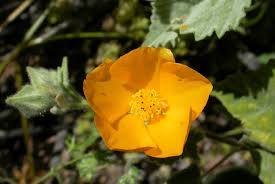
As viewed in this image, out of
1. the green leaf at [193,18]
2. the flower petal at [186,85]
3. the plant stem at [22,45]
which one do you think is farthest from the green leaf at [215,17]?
the plant stem at [22,45]

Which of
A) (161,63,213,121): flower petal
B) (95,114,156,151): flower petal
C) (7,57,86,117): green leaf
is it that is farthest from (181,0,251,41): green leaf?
(7,57,86,117): green leaf

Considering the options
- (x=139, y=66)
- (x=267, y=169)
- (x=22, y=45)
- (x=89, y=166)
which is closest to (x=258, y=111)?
(x=267, y=169)

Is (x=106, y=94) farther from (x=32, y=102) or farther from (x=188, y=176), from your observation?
(x=188, y=176)

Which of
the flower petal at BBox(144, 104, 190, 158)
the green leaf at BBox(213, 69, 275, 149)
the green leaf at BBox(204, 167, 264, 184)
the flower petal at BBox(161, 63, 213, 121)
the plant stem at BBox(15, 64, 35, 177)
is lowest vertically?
the green leaf at BBox(204, 167, 264, 184)

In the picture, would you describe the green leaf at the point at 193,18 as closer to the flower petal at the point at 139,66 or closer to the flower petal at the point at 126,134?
the flower petal at the point at 139,66

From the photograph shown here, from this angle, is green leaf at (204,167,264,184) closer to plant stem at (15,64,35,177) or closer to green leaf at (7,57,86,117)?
green leaf at (7,57,86,117)

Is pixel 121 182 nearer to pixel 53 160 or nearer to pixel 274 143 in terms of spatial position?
pixel 274 143
